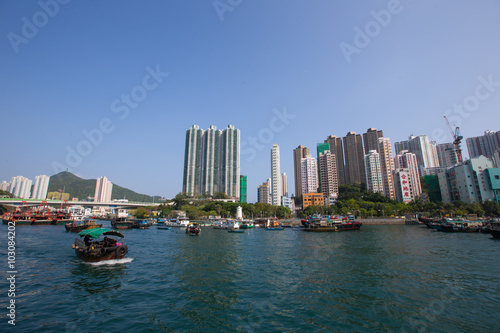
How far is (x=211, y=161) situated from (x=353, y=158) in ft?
268

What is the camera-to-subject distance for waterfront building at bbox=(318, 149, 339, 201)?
130500 millimetres

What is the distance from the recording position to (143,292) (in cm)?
1152

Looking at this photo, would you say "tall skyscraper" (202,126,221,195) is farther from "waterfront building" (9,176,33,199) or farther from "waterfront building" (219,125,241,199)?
"waterfront building" (9,176,33,199)

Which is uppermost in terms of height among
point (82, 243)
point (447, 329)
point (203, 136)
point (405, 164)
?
point (203, 136)

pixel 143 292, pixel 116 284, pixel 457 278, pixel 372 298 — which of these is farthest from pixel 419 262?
pixel 116 284

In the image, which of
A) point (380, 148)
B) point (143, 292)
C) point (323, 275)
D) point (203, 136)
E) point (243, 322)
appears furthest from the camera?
point (203, 136)

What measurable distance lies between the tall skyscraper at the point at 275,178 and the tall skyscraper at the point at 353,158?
132ft

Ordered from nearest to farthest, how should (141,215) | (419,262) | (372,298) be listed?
1. (372,298)
2. (419,262)
3. (141,215)

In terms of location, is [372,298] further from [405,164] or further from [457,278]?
[405,164]

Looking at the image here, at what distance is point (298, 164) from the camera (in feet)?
517

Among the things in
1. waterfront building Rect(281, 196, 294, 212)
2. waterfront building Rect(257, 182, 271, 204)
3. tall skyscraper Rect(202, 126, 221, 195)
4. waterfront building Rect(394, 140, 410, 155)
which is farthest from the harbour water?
waterfront building Rect(394, 140, 410, 155)

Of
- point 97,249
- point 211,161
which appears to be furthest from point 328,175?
point 97,249

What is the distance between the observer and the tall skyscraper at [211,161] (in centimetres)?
13875

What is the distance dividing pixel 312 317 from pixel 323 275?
6.24 m
